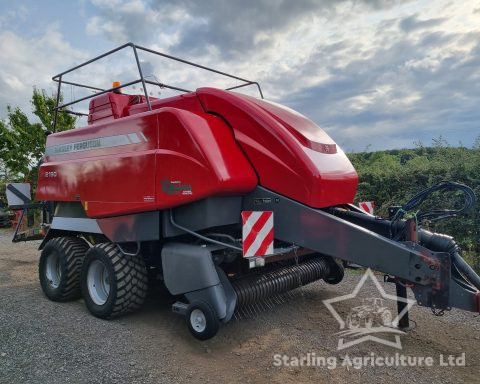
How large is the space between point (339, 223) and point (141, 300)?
2.31 m

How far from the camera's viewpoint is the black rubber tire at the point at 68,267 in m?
5.20

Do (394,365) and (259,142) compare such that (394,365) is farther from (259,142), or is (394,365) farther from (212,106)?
(212,106)

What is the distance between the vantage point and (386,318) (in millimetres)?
4449

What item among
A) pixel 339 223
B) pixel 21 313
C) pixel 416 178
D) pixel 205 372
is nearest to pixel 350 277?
pixel 416 178

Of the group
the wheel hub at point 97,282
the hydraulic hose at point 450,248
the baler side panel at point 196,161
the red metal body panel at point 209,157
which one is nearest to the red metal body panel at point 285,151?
the red metal body panel at point 209,157

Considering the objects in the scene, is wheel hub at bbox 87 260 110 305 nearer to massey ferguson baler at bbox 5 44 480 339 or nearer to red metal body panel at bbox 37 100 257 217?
massey ferguson baler at bbox 5 44 480 339

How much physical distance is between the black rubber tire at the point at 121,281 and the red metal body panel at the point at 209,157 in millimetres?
446

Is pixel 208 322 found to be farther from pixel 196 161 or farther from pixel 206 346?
pixel 196 161

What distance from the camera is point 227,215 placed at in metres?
4.05

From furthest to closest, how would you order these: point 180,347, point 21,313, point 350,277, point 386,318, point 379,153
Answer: point 379,153 < point 350,277 < point 21,313 < point 386,318 < point 180,347

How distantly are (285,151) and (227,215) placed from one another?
0.83 metres

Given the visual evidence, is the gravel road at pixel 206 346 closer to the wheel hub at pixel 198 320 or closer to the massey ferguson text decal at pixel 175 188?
the wheel hub at pixel 198 320

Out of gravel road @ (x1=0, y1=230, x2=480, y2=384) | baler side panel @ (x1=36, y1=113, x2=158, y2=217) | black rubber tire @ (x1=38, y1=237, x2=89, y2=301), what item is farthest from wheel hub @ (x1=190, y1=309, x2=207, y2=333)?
black rubber tire @ (x1=38, y1=237, x2=89, y2=301)

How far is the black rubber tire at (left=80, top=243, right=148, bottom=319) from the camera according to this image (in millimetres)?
4367
